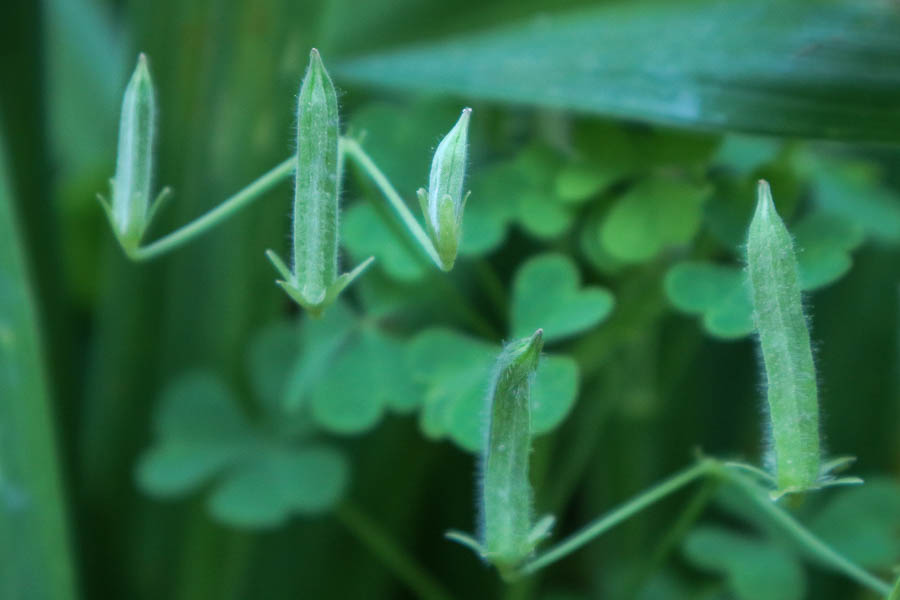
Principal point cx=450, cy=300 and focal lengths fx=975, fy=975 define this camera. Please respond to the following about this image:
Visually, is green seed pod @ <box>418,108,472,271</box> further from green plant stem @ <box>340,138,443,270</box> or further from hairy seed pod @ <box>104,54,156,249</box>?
hairy seed pod @ <box>104,54,156,249</box>

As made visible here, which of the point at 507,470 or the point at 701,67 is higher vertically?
the point at 701,67

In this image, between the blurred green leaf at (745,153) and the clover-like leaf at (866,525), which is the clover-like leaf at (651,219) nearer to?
the blurred green leaf at (745,153)

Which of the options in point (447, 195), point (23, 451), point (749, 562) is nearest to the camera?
point (447, 195)

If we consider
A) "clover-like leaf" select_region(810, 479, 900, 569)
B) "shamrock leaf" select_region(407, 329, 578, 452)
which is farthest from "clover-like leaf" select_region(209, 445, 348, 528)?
"clover-like leaf" select_region(810, 479, 900, 569)

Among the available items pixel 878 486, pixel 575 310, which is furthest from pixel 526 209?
pixel 878 486

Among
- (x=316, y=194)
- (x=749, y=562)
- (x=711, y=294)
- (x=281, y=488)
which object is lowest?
(x=749, y=562)

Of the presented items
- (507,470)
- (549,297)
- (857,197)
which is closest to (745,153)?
(857,197)

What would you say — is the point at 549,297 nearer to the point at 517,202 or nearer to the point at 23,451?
the point at 517,202
